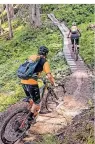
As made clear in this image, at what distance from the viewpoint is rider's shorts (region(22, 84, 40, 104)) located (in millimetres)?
5417

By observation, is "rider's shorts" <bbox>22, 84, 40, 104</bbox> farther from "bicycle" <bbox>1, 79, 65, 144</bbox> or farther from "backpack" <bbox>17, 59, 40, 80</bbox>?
"backpack" <bbox>17, 59, 40, 80</bbox>

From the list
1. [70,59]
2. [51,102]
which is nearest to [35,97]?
[51,102]

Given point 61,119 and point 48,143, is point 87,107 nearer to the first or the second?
point 61,119

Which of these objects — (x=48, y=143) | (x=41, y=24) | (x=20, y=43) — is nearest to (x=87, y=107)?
(x=48, y=143)

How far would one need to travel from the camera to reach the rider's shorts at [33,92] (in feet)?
17.8

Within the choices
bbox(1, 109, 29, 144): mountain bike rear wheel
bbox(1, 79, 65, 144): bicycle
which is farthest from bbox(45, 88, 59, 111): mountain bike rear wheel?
bbox(1, 109, 29, 144): mountain bike rear wheel

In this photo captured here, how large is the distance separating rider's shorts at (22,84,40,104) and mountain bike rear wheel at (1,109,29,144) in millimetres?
254

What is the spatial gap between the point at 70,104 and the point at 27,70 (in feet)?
5.96

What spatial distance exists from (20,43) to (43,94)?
4.58 m

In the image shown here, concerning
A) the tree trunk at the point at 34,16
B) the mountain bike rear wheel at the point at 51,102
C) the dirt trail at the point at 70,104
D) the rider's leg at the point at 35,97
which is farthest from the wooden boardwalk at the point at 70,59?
the tree trunk at the point at 34,16

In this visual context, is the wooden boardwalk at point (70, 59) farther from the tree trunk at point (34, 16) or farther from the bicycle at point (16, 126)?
the tree trunk at point (34, 16)

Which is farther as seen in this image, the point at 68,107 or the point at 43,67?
the point at 68,107

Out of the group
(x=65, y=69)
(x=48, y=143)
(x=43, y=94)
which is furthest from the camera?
(x=65, y=69)

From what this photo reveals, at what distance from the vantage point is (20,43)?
400 inches
